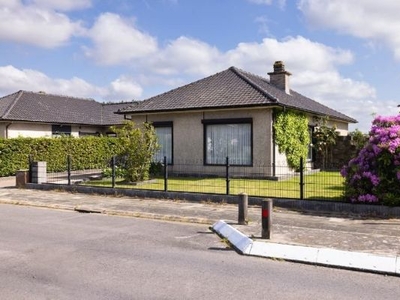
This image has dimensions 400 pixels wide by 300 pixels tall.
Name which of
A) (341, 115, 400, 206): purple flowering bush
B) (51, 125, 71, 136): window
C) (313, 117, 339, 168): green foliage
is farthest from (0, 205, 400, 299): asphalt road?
(51, 125, 71, 136): window

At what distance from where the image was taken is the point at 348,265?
22.1 feet

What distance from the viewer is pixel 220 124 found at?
1978 cm

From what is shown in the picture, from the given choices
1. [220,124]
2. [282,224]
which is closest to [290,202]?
[282,224]

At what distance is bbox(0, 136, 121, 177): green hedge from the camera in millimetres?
22734

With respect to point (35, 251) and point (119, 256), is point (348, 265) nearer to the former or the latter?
point (119, 256)

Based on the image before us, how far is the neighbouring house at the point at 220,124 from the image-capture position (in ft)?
61.2

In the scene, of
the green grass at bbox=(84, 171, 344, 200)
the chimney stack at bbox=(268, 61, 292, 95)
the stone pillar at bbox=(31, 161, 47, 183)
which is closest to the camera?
the green grass at bbox=(84, 171, 344, 200)

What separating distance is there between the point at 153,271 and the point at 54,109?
2830 centimetres

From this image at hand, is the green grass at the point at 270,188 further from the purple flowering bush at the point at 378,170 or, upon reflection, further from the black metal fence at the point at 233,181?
the purple flowering bush at the point at 378,170

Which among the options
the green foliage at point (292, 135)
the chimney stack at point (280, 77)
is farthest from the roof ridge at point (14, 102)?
the green foliage at point (292, 135)

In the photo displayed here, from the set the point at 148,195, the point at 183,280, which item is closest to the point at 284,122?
the point at 148,195

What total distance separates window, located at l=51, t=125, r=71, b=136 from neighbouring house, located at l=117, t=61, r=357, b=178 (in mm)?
10385

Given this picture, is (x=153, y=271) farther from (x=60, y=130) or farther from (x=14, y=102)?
(x=14, y=102)

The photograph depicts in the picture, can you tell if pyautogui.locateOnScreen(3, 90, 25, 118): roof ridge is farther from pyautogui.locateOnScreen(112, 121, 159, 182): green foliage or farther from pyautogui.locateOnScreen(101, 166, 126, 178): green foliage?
pyautogui.locateOnScreen(112, 121, 159, 182): green foliage
